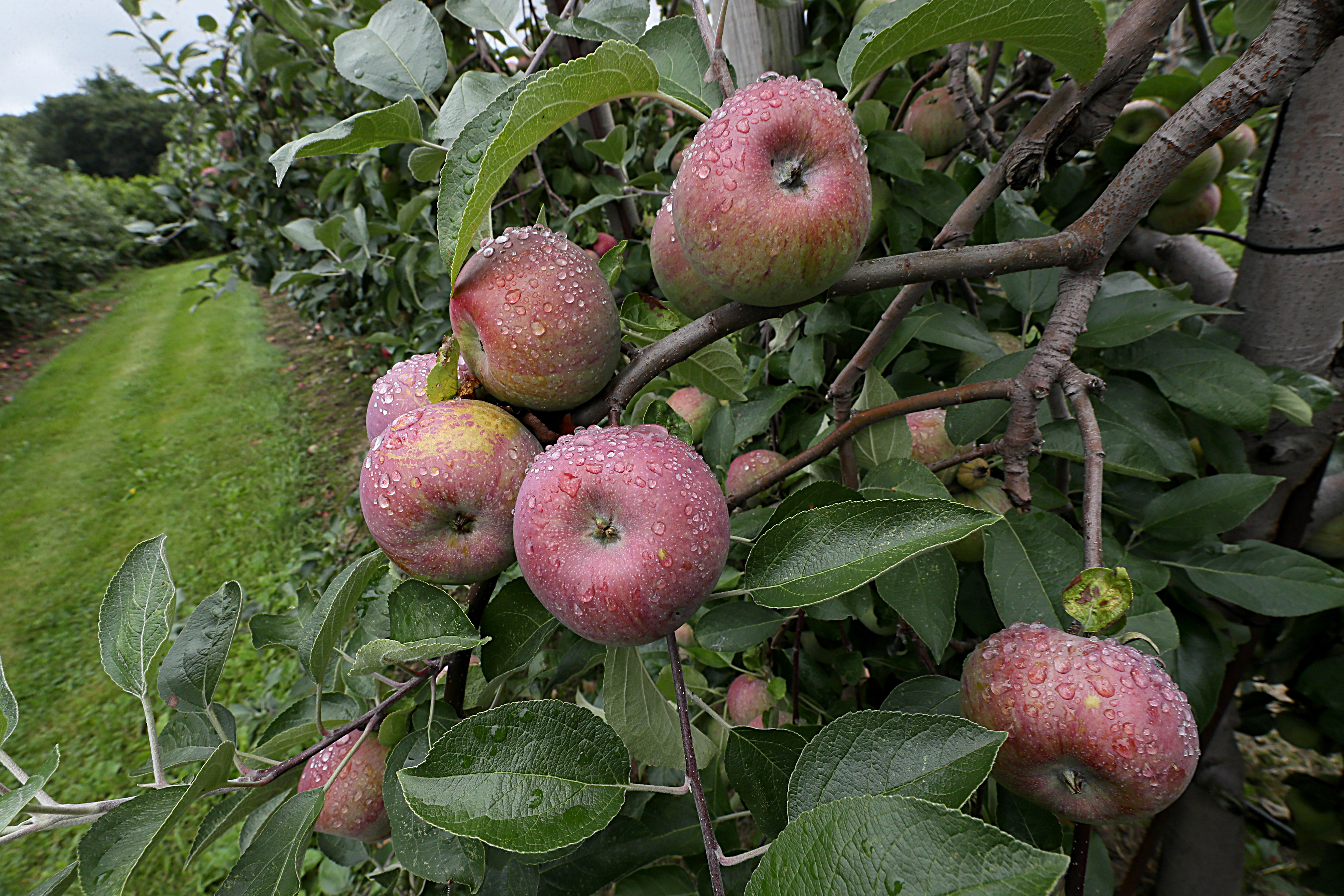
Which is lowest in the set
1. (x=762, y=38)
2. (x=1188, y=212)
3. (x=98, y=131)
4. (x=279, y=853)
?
(x=279, y=853)

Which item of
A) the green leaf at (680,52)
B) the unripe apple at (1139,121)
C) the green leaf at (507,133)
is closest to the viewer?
the green leaf at (507,133)

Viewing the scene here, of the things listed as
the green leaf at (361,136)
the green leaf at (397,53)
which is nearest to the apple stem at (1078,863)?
the green leaf at (361,136)

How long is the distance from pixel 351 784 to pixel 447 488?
58 centimetres

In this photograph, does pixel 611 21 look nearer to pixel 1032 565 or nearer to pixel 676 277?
pixel 676 277

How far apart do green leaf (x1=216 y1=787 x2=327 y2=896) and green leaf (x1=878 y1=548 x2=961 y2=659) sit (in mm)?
737

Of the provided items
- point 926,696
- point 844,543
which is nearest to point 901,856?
point 844,543

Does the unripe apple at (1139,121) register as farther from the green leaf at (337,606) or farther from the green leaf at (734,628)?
the green leaf at (337,606)

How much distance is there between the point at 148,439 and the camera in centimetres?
617

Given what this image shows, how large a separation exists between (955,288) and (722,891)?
1416mm

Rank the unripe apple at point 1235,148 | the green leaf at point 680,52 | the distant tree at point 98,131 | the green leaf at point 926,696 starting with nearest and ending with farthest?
the green leaf at point 680,52, the green leaf at point 926,696, the unripe apple at point 1235,148, the distant tree at point 98,131

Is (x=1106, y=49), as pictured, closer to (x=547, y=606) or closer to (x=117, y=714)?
(x=547, y=606)

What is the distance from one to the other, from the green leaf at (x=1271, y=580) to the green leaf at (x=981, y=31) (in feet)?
2.45

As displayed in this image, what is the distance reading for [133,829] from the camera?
651 mm

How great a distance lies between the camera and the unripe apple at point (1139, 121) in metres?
1.25
